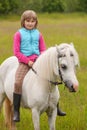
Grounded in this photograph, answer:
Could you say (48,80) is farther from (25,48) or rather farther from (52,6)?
(52,6)

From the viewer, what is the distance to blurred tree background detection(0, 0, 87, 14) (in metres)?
57.7

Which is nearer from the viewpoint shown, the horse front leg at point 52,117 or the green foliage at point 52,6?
the horse front leg at point 52,117

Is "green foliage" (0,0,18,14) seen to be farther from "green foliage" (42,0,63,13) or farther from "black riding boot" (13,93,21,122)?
"black riding boot" (13,93,21,122)

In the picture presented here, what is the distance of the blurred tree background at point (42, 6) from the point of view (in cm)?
5766

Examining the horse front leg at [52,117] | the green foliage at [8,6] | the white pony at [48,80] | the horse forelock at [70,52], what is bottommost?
the horse front leg at [52,117]

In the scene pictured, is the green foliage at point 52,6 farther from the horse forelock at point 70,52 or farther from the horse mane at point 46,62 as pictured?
the horse forelock at point 70,52

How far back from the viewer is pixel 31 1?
6212 centimetres

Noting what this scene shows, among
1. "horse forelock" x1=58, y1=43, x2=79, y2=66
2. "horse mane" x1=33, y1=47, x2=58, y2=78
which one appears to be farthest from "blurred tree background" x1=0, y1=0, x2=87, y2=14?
"horse forelock" x1=58, y1=43, x2=79, y2=66

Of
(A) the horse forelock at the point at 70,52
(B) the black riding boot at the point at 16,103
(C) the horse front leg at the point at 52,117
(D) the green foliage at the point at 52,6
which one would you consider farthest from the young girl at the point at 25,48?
(D) the green foliage at the point at 52,6

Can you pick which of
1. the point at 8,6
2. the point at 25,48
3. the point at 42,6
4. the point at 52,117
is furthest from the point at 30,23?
the point at 42,6

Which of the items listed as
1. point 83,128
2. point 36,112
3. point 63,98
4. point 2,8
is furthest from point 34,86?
point 2,8

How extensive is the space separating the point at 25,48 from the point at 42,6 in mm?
58773

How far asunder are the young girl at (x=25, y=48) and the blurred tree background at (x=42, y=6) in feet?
165

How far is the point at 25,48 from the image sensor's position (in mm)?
5812
